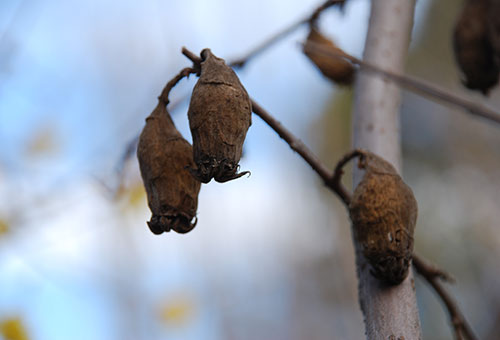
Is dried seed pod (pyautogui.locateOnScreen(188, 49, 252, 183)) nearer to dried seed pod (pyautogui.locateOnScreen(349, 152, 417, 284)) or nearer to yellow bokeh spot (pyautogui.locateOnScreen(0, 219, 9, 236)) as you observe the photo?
dried seed pod (pyautogui.locateOnScreen(349, 152, 417, 284))

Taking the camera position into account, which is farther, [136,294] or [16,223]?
[136,294]

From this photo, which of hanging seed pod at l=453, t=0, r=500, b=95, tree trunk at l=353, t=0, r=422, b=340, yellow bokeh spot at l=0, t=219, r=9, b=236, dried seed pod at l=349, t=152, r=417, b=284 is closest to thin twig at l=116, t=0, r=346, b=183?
tree trunk at l=353, t=0, r=422, b=340

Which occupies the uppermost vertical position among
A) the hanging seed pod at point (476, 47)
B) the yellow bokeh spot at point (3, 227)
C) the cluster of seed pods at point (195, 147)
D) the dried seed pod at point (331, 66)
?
the cluster of seed pods at point (195, 147)

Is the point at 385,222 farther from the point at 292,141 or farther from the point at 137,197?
the point at 137,197

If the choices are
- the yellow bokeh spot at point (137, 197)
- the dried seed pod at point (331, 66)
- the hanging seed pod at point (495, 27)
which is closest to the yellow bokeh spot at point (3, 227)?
the yellow bokeh spot at point (137, 197)

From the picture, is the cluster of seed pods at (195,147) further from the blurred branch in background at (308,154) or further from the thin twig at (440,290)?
the thin twig at (440,290)

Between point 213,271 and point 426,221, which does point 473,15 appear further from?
point 426,221

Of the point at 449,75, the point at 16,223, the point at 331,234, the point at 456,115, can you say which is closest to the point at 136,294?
the point at 16,223
